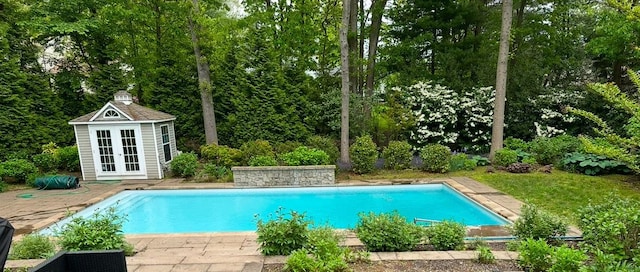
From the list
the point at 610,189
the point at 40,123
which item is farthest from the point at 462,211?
the point at 40,123

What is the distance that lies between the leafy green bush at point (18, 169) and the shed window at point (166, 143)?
3.52 meters

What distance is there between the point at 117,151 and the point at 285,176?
4.86m

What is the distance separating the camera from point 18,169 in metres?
8.89

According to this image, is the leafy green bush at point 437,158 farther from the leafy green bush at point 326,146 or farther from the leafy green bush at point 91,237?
the leafy green bush at point 91,237

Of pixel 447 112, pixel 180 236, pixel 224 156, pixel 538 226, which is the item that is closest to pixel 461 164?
pixel 447 112

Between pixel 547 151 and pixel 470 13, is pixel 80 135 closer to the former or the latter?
pixel 547 151

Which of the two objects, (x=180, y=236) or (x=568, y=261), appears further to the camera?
(x=180, y=236)

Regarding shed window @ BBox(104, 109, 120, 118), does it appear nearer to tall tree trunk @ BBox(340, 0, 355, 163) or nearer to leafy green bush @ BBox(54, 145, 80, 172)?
leafy green bush @ BBox(54, 145, 80, 172)

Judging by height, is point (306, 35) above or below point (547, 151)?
above

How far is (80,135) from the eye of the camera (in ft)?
29.5

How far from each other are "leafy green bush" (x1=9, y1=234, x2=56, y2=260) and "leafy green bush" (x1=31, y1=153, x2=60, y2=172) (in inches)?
269

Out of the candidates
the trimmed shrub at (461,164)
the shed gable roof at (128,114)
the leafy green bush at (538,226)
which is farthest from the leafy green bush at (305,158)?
the leafy green bush at (538,226)

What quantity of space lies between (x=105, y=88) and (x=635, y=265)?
1366 cm

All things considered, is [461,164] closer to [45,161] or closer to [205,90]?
[205,90]
